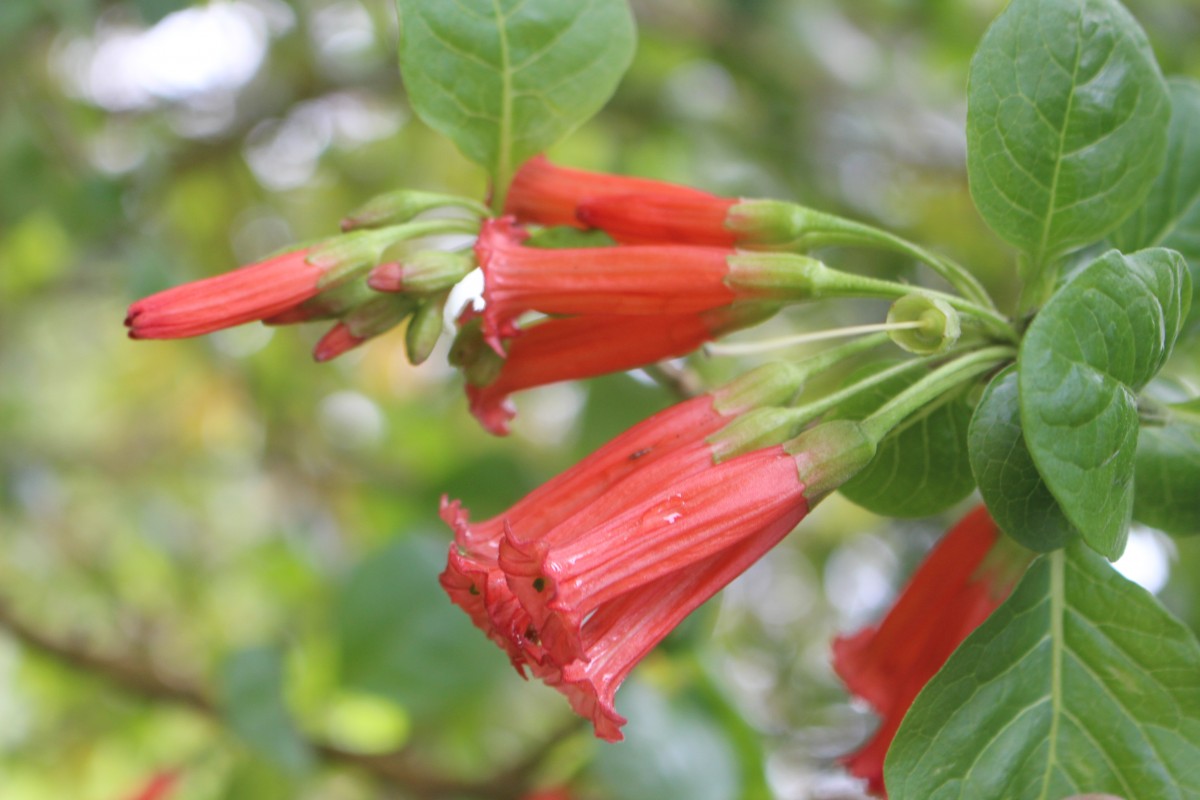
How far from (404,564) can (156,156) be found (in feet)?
3.14

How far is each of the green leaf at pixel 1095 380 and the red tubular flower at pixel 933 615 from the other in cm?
26

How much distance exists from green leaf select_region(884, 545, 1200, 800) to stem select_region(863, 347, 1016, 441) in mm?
194

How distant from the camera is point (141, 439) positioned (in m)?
4.62

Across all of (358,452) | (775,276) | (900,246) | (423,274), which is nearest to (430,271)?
(423,274)

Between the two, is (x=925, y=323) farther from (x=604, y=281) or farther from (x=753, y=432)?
(x=604, y=281)

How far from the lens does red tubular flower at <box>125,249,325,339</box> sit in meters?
0.85

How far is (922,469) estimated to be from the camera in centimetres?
94

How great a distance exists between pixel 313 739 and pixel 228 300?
Answer: 1.12 meters

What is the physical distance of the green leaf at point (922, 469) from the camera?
936 mm

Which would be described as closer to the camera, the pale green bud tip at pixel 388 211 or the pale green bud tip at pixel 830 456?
the pale green bud tip at pixel 830 456

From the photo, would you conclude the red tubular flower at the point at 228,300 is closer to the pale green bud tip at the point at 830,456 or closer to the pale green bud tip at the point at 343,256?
the pale green bud tip at the point at 343,256

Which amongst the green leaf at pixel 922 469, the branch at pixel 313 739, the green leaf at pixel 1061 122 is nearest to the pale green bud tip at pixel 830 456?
the green leaf at pixel 922 469

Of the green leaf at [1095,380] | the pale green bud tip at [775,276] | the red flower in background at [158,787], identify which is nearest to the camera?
the green leaf at [1095,380]

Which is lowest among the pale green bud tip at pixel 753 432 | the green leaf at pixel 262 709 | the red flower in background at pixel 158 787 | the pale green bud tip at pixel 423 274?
the red flower in background at pixel 158 787
